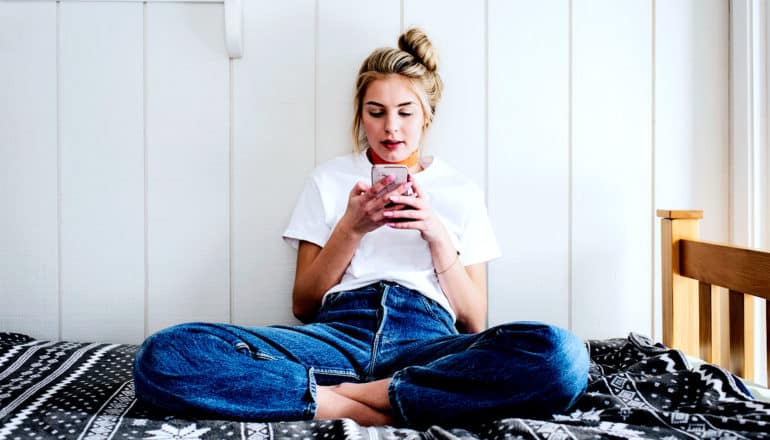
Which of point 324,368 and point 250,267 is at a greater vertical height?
point 250,267

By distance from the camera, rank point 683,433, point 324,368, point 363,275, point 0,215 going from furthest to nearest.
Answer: point 0,215 < point 363,275 < point 324,368 < point 683,433

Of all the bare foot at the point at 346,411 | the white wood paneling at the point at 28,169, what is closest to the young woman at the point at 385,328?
the bare foot at the point at 346,411

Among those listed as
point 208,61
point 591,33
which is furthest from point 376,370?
point 591,33

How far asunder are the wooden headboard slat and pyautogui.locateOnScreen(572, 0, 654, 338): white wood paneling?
7.3 inches

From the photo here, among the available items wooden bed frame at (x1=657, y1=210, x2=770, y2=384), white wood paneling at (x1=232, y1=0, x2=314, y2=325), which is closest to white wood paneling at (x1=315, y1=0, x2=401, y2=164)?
white wood paneling at (x1=232, y1=0, x2=314, y2=325)

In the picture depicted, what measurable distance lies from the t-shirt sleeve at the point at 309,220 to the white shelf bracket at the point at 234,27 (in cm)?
29

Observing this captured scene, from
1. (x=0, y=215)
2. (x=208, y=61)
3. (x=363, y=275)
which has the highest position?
(x=208, y=61)

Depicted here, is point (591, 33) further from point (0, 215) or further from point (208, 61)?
point (0, 215)

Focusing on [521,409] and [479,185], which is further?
[479,185]

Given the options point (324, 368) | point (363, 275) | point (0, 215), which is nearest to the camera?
point (324, 368)

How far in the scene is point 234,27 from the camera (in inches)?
47.4

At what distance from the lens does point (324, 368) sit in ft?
3.01

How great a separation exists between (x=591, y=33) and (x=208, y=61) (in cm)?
78

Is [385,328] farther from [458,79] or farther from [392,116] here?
[458,79]
